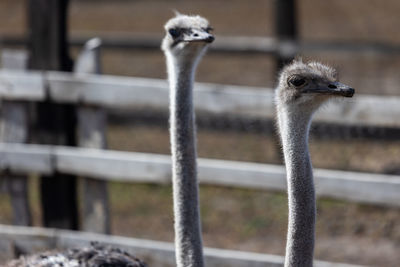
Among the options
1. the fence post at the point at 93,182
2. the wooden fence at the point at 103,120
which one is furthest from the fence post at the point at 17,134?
the fence post at the point at 93,182

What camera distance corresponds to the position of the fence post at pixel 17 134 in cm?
516

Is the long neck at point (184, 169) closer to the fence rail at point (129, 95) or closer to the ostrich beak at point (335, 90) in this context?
the ostrich beak at point (335, 90)

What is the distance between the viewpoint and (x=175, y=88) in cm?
333

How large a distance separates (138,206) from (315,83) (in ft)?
13.8

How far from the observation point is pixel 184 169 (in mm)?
3248

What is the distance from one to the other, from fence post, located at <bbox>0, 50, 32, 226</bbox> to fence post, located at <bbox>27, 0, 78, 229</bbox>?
76mm

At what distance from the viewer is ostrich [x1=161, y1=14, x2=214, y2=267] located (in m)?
3.17

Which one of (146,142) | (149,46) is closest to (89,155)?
(146,142)

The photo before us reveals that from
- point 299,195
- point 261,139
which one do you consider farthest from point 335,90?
point 261,139

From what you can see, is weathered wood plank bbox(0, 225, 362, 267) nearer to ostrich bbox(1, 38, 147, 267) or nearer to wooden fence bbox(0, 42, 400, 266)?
wooden fence bbox(0, 42, 400, 266)

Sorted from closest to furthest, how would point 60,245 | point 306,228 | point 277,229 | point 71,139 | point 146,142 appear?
1. point 306,228
2. point 60,245
3. point 71,139
4. point 277,229
5. point 146,142

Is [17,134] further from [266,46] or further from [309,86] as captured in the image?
[309,86]

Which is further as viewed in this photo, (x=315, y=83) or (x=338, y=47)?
(x=338, y=47)

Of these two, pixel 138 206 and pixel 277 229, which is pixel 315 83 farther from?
pixel 138 206
